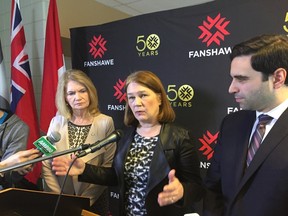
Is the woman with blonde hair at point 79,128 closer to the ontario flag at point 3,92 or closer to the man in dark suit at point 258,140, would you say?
the ontario flag at point 3,92

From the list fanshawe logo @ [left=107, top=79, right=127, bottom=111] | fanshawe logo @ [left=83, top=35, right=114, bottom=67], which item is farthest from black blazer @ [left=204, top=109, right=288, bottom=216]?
fanshawe logo @ [left=83, top=35, right=114, bottom=67]

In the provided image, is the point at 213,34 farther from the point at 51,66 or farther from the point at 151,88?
the point at 51,66

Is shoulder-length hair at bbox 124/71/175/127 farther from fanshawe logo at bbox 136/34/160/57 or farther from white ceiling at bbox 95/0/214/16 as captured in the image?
white ceiling at bbox 95/0/214/16

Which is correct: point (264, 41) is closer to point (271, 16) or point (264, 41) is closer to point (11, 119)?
point (271, 16)

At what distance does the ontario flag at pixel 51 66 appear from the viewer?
2473 millimetres

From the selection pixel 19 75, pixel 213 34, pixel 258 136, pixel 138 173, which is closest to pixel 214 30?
pixel 213 34

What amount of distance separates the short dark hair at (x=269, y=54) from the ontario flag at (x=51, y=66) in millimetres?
1976

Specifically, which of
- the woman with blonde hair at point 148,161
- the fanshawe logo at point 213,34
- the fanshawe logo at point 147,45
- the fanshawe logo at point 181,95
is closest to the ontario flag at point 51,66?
the fanshawe logo at point 147,45

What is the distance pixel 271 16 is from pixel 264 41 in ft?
2.86

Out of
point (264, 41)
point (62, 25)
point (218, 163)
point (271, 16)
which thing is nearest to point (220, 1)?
point (271, 16)

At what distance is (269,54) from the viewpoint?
98 cm

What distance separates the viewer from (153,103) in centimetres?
145

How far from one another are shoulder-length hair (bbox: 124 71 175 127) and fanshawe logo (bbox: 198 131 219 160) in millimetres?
603

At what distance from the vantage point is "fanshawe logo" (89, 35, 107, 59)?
2.57m
